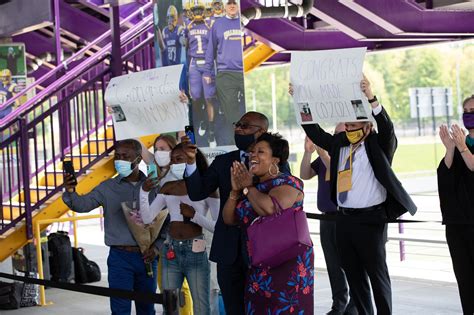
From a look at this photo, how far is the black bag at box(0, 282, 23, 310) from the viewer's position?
33.6 ft

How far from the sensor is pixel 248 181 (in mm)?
5262

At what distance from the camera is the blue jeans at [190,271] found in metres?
6.50

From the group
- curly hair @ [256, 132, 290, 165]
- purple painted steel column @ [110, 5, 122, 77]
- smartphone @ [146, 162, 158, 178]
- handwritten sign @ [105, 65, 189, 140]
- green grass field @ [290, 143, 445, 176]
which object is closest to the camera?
curly hair @ [256, 132, 290, 165]

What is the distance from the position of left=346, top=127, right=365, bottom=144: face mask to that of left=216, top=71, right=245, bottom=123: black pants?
1.76 metres

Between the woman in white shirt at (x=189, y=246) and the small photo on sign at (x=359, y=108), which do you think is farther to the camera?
the woman in white shirt at (x=189, y=246)

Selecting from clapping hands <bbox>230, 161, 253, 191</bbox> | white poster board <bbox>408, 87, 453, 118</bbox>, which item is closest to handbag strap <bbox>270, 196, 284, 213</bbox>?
clapping hands <bbox>230, 161, 253, 191</bbox>

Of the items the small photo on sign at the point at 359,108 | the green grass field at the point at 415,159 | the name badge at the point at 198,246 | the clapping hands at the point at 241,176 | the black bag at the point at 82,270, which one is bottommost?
the green grass field at the point at 415,159

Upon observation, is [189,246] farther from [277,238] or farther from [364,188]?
[277,238]

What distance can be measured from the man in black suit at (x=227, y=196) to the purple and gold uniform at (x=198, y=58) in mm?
2303

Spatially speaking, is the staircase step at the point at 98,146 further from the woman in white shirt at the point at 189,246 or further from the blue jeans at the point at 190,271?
the blue jeans at the point at 190,271

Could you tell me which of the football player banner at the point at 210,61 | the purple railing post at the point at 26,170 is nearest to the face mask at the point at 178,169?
the football player banner at the point at 210,61

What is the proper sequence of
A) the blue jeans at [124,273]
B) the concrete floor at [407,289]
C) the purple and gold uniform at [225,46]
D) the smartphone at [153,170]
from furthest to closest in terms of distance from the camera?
the concrete floor at [407,289], the purple and gold uniform at [225,46], the smartphone at [153,170], the blue jeans at [124,273]

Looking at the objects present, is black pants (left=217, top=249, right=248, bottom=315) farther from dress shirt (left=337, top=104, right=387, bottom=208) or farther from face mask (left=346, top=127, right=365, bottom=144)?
face mask (left=346, top=127, right=365, bottom=144)

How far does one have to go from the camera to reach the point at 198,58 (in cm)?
823
